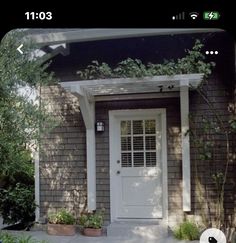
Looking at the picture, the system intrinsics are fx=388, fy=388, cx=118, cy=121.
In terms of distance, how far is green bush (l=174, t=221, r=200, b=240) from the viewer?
9.99 ft

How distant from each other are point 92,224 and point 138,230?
0.41 m

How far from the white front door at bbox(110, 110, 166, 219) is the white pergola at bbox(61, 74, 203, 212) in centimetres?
18

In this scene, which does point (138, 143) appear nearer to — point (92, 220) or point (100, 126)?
point (100, 126)

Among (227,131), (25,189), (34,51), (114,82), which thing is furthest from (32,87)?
(227,131)

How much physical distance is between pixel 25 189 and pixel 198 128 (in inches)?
65.2

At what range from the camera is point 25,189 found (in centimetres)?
355

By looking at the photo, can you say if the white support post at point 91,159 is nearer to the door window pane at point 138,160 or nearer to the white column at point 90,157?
the white column at point 90,157

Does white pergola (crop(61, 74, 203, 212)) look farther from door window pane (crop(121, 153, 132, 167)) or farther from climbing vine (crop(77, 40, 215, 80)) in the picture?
door window pane (crop(121, 153, 132, 167))

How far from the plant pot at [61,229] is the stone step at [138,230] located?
330 mm

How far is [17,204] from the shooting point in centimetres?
334

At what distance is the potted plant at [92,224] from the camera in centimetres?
337

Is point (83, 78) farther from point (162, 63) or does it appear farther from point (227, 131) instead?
point (227, 131)
